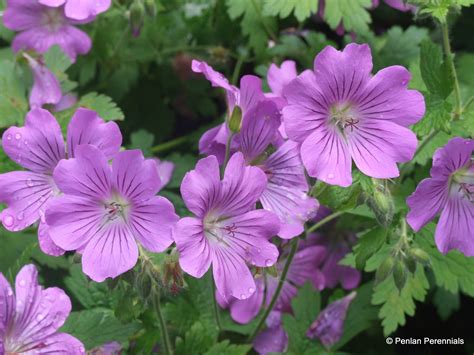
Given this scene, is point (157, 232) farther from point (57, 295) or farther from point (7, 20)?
point (7, 20)

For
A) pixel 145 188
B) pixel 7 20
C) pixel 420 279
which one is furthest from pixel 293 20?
pixel 145 188

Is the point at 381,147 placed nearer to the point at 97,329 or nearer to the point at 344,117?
the point at 344,117

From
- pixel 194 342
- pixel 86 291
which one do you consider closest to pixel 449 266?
pixel 194 342

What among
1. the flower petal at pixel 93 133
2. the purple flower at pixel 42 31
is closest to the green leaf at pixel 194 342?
the flower petal at pixel 93 133

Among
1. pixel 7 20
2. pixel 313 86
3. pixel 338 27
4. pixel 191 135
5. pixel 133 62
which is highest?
pixel 313 86

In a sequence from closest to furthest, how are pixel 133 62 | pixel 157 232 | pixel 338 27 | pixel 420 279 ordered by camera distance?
pixel 157 232 < pixel 420 279 < pixel 338 27 < pixel 133 62

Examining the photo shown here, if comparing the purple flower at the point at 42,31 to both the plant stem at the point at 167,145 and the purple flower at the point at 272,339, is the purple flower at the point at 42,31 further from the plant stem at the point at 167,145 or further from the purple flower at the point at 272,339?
the purple flower at the point at 272,339
